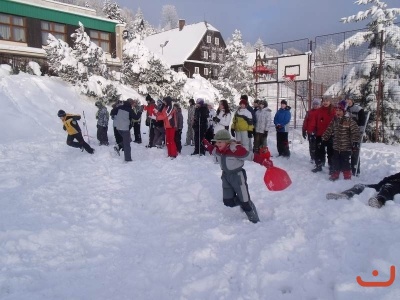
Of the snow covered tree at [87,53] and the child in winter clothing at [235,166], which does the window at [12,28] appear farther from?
the child in winter clothing at [235,166]

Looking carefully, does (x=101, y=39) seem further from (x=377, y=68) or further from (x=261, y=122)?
(x=261, y=122)

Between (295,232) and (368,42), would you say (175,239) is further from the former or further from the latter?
(368,42)

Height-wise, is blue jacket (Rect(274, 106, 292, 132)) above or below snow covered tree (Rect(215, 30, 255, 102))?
below

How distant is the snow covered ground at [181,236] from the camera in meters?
3.81

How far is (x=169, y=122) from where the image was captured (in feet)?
33.7

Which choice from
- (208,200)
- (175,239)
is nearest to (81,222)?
(175,239)

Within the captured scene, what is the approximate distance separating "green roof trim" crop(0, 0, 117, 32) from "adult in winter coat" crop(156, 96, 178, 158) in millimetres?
18464

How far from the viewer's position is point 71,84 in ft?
66.8

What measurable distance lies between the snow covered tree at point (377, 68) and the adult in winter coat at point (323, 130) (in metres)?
7.97

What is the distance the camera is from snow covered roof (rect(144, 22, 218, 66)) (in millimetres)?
44906

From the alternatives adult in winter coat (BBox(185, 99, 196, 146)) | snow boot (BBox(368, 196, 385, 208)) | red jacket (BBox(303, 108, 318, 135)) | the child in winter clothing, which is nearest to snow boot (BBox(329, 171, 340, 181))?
red jacket (BBox(303, 108, 318, 135))

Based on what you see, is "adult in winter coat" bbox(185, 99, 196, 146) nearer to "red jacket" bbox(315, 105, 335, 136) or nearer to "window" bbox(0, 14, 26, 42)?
"red jacket" bbox(315, 105, 335, 136)

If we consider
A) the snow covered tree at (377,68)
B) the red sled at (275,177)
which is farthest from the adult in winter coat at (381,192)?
the snow covered tree at (377,68)

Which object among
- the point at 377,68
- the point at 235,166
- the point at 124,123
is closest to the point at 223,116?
the point at 124,123
